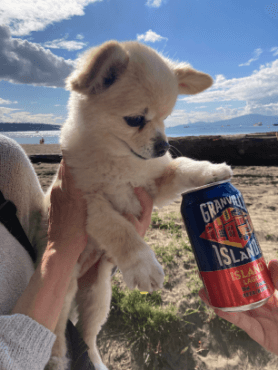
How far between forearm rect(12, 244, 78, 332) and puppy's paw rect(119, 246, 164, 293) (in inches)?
13.0

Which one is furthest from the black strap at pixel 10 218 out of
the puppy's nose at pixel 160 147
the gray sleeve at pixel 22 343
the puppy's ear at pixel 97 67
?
the puppy's nose at pixel 160 147

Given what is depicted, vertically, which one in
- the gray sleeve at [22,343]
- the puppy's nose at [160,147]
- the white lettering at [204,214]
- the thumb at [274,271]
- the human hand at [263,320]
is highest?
the puppy's nose at [160,147]

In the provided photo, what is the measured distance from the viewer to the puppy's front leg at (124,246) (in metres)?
1.43

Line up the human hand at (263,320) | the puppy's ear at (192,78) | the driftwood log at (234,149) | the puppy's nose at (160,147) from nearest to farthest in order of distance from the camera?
the human hand at (263,320), the puppy's nose at (160,147), the puppy's ear at (192,78), the driftwood log at (234,149)

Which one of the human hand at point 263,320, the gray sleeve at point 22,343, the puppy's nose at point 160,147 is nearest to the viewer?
the gray sleeve at point 22,343

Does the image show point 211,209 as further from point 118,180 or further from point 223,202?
point 118,180

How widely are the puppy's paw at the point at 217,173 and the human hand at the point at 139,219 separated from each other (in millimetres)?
440

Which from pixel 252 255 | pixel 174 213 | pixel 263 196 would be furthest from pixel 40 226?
pixel 263 196

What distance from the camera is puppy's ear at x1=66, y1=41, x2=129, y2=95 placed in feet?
4.66

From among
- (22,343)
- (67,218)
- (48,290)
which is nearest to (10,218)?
(67,218)

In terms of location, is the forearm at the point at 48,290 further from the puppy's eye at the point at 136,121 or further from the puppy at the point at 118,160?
the puppy's eye at the point at 136,121

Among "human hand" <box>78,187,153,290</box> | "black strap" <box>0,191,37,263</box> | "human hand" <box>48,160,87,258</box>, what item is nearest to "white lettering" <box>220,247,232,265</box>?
"human hand" <box>78,187,153,290</box>

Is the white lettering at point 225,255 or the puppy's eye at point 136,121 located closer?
the white lettering at point 225,255

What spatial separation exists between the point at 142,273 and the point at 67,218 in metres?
0.56
